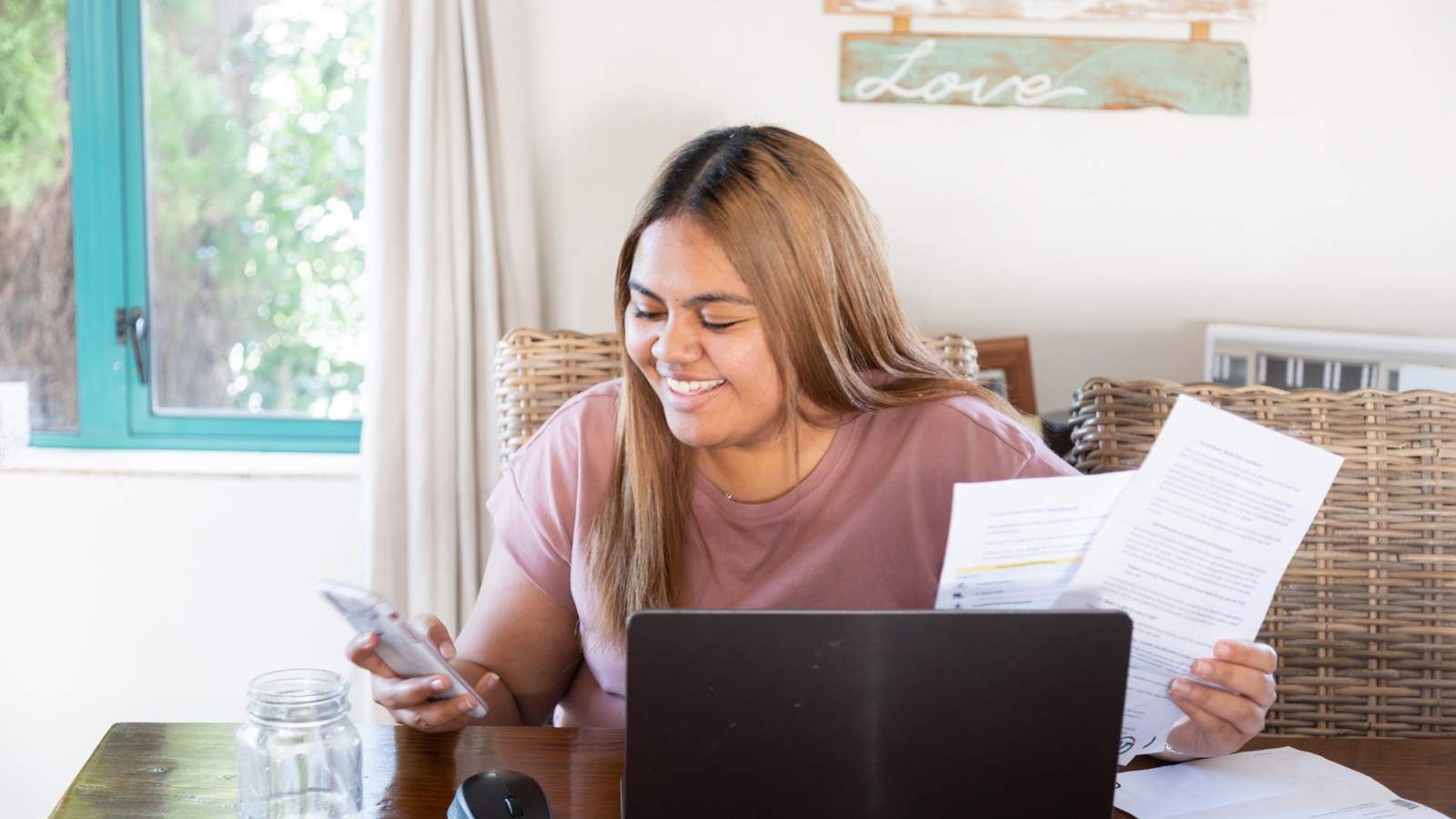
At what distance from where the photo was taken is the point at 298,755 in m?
0.87

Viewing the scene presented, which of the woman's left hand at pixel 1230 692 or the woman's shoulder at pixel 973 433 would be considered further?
the woman's shoulder at pixel 973 433

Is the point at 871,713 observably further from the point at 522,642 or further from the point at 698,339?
the point at 522,642

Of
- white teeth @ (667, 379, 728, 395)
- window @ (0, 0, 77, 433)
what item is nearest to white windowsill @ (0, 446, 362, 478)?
window @ (0, 0, 77, 433)

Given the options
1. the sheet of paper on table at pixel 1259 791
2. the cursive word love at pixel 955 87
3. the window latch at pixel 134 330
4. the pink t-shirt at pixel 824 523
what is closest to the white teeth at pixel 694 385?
the pink t-shirt at pixel 824 523

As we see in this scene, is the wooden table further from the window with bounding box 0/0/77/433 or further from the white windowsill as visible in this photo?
the window with bounding box 0/0/77/433

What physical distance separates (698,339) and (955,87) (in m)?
1.16

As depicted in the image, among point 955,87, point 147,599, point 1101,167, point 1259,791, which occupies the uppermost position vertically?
point 955,87

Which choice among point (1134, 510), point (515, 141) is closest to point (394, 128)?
point (515, 141)

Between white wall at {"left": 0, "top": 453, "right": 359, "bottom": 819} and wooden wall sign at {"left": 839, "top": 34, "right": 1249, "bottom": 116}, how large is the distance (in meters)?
1.35

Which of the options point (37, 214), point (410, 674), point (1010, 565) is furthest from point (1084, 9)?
point (37, 214)

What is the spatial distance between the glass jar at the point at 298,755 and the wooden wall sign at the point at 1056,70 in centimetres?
159

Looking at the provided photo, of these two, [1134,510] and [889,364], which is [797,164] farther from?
[1134,510]

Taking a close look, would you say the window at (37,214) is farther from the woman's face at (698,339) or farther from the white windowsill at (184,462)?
the woman's face at (698,339)

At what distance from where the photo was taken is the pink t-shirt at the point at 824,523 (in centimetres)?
122
